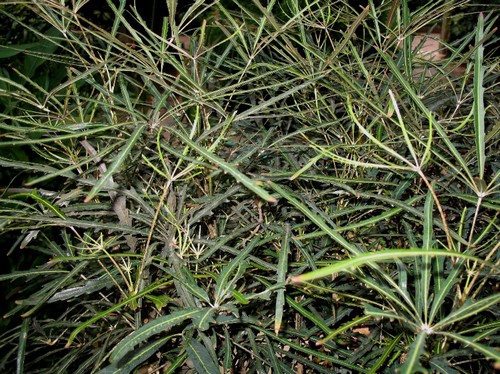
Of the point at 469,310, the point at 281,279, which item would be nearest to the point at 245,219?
the point at 281,279

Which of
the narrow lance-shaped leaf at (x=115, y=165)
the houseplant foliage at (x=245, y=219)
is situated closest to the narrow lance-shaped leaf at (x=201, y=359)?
the houseplant foliage at (x=245, y=219)

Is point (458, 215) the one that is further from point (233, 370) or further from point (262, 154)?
point (233, 370)

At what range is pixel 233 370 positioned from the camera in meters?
0.75

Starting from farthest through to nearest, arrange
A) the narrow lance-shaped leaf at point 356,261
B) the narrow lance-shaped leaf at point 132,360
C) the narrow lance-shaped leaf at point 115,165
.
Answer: the narrow lance-shaped leaf at point 132,360 < the narrow lance-shaped leaf at point 115,165 < the narrow lance-shaped leaf at point 356,261

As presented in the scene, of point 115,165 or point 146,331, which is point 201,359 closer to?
point 146,331

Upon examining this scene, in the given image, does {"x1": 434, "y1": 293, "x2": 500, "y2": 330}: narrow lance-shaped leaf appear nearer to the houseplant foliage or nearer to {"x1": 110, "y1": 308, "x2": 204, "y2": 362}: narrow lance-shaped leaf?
the houseplant foliage

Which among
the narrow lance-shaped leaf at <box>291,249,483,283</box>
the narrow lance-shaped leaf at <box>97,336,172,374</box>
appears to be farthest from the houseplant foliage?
the narrow lance-shaped leaf at <box>291,249,483,283</box>

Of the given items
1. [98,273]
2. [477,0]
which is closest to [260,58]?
[98,273]

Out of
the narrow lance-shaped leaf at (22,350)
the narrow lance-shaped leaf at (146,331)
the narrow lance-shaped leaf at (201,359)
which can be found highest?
the narrow lance-shaped leaf at (146,331)

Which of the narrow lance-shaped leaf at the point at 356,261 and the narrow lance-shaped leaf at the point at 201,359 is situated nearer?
the narrow lance-shaped leaf at the point at 356,261

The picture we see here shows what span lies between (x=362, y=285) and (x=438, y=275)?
0.60 feet

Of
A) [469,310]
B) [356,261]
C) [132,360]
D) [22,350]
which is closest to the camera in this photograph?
[356,261]

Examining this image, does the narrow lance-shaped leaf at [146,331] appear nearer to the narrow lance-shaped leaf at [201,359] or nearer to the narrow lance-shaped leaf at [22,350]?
the narrow lance-shaped leaf at [201,359]

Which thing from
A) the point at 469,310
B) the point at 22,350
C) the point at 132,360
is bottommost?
the point at 22,350
